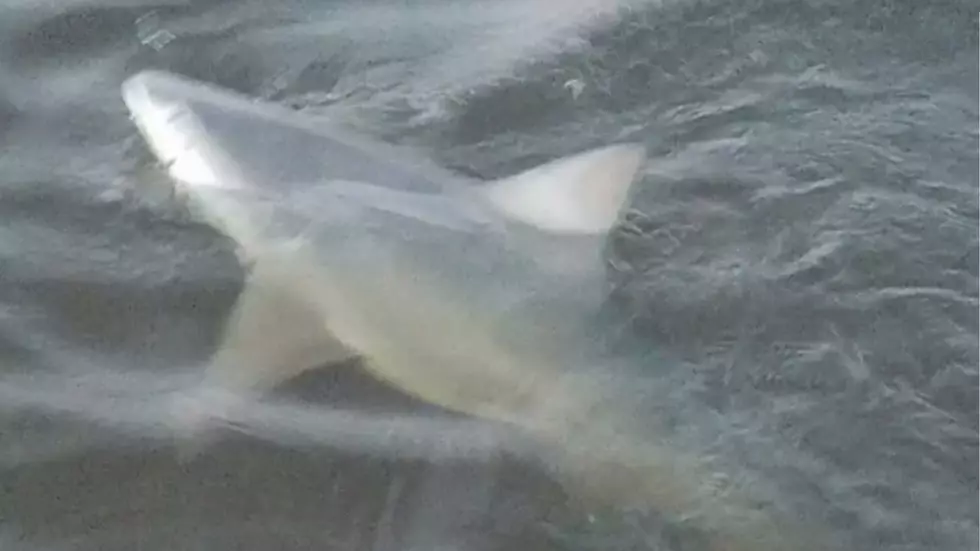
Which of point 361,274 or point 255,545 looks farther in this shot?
point 361,274

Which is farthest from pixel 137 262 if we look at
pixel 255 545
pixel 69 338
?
pixel 255 545

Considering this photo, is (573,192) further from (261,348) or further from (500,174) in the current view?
(261,348)

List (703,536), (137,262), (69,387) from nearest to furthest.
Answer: (703,536) → (69,387) → (137,262)

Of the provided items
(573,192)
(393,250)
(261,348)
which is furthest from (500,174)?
(261,348)

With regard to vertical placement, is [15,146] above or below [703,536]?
above

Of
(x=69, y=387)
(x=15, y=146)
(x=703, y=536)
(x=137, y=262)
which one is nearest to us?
(x=703, y=536)

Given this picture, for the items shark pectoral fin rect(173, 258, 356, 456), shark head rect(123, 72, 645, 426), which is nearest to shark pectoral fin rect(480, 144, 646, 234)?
shark head rect(123, 72, 645, 426)

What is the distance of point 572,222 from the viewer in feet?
4.09

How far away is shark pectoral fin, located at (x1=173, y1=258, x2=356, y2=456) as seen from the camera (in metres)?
1.11

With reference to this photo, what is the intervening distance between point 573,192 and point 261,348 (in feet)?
1.16

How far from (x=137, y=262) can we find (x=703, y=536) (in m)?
0.60

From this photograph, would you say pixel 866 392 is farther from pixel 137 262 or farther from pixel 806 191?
pixel 137 262

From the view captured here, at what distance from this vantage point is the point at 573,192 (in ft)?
4.17

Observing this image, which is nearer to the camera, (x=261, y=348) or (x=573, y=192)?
(x=261, y=348)
